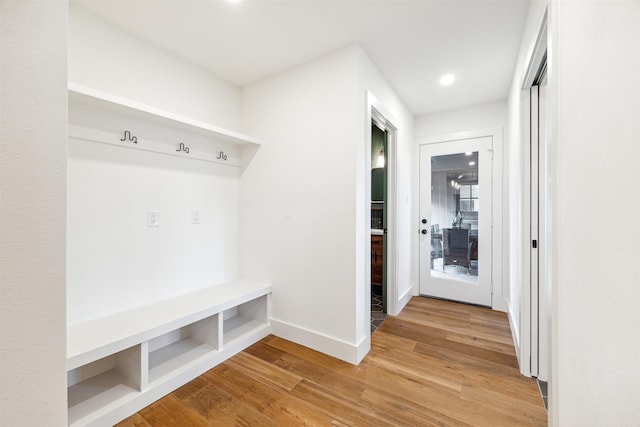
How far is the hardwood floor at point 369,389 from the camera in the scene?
1.50 meters

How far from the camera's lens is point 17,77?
697 millimetres

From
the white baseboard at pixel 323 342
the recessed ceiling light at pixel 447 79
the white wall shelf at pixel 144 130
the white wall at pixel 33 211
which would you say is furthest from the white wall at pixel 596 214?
the white wall shelf at pixel 144 130

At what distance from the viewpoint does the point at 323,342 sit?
2191mm

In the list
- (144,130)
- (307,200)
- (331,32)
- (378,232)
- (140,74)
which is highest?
(331,32)

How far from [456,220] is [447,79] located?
5.76 feet

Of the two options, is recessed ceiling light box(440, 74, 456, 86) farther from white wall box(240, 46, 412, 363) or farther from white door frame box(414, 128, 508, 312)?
white door frame box(414, 128, 508, 312)

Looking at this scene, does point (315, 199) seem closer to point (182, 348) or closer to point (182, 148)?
point (182, 148)

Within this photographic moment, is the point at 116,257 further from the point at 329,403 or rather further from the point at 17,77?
the point at 329,403

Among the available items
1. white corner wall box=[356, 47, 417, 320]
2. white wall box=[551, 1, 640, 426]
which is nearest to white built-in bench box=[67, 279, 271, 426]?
white corner wall box=[356, 47, 417, 320]

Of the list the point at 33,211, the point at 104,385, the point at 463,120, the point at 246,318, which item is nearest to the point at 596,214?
the point at 33,211

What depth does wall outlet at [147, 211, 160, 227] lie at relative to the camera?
2067 millimetres

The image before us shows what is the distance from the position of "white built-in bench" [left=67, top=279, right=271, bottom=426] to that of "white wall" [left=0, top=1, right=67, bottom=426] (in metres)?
0.72

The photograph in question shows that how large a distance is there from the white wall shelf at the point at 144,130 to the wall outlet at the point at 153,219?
510mm

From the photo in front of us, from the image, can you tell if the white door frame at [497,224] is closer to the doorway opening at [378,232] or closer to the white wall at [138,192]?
the doorway opening at [378,232]
